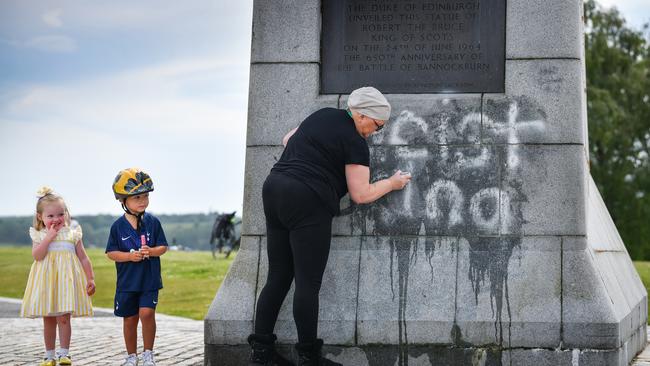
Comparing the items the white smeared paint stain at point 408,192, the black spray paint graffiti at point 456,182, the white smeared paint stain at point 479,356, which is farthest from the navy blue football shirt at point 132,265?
the white smeared paint stain at point 479,356

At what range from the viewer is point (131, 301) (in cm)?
684

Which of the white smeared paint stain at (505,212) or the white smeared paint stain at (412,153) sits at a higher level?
the white smeared paint stain at (412,153)

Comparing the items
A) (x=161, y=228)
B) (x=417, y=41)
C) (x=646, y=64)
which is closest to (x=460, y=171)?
(x=417, y=41)

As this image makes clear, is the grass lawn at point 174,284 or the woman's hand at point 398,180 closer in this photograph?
the woman's hand at point 398,180

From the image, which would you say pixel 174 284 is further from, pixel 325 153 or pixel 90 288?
pixel 325 153

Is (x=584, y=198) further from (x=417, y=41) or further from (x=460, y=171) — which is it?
(x=417, y=41)

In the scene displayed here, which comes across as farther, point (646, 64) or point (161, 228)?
point (646, 64)

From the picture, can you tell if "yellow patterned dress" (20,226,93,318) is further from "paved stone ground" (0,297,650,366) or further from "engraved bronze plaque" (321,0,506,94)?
"engraved bronze plaque" (321,0,506,94)

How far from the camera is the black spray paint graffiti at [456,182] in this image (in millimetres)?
6625

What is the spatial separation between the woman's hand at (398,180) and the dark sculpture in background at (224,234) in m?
24.6

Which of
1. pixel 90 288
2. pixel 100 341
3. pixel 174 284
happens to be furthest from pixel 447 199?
pixel 174 284

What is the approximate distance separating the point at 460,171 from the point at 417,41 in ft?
3.23

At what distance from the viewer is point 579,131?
663cm

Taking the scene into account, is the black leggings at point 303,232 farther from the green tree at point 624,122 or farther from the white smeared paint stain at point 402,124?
the green tree at point 624,122
